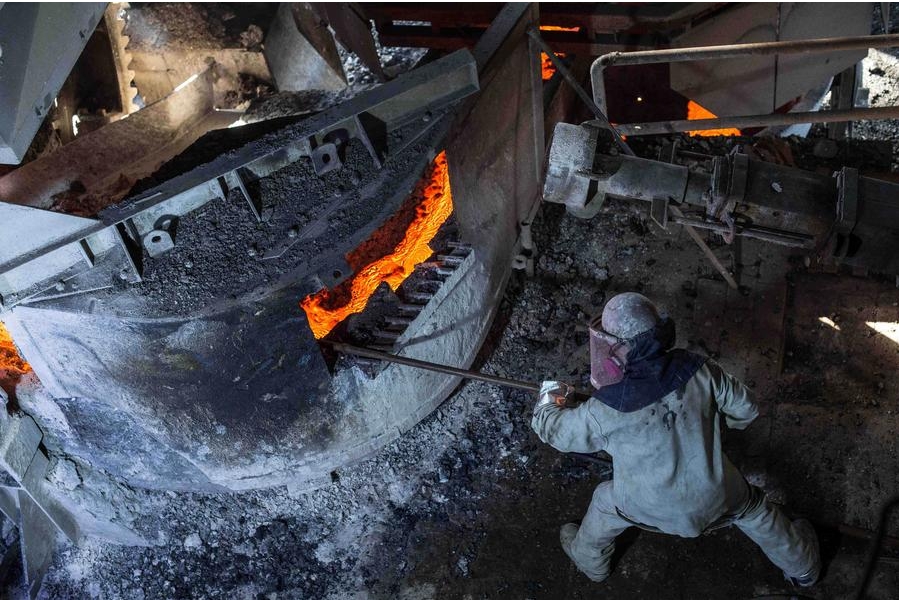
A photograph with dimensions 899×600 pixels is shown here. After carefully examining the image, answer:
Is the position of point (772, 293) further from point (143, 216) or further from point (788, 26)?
point (143, 216)

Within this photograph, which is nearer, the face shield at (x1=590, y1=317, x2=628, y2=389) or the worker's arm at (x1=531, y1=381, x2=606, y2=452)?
the face shield at (x1=590, y1=317, x2=628, y2=389)

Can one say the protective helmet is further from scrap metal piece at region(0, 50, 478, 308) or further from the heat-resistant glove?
scrap metal piece at region(0, 50, 478, 308)

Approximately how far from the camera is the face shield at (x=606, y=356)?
361 centimetres

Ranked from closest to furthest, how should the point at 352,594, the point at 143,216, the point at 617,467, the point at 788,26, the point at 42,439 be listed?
the point at 617,467, the point at 143,216, the point at 352,594, the point at 42,439, the point at 788,26

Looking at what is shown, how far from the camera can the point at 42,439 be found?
5.41 meters

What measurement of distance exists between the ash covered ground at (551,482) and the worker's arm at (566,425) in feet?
4.21

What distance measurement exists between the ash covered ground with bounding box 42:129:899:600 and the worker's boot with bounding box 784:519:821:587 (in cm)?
9

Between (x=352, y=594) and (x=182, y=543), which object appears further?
(x=182, y=543)

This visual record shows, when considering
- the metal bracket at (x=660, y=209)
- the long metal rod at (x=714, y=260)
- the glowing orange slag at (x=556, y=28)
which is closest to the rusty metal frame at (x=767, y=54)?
the metal bracket at (x=660, y=209)

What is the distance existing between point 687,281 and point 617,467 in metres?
2.23

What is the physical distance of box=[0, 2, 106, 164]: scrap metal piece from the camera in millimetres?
3414

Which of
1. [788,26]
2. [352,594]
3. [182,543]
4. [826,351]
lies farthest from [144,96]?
[826,351]

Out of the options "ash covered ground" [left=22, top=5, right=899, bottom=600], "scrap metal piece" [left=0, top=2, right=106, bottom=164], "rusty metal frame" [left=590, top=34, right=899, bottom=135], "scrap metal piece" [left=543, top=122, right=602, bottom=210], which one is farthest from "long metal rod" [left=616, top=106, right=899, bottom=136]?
"scrap metal piece" [left=0, top=2, right=106, bottom=164]

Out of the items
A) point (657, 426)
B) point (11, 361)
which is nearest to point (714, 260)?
point (657, 426)
